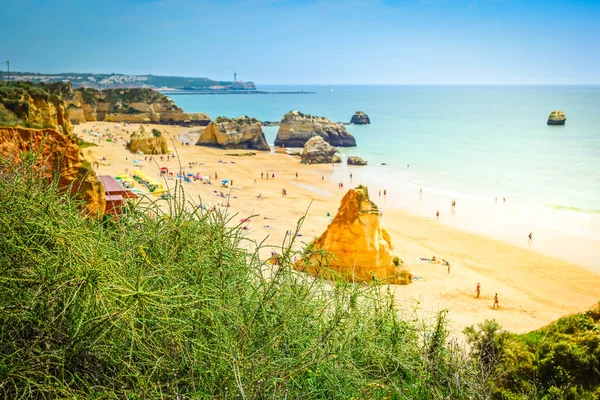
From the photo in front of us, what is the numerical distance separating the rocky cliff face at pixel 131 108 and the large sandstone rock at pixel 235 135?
26.9m

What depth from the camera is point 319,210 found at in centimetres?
3722

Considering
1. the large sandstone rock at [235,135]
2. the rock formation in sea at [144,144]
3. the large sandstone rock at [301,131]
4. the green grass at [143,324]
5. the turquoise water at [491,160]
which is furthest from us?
the large sandstone rock at [301,131]

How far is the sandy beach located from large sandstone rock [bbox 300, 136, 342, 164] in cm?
713

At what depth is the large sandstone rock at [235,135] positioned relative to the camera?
69375 millimetres

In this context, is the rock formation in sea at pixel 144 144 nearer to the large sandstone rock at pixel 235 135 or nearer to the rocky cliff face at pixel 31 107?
the large sandstone rock at pixel 235 135

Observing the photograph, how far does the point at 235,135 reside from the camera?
69375 mm

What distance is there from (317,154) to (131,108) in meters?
49.5

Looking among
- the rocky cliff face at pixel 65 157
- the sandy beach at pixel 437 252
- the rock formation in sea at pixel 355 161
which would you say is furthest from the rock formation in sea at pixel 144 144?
the rocky cliff face at pixel 65 157

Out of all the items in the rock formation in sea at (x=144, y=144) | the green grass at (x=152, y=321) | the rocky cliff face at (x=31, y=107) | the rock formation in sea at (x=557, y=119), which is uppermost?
the rock formation in sea at (x=557, y=119)

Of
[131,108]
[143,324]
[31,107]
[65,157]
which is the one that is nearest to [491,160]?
[31,107]

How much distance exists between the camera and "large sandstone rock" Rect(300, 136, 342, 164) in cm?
6022

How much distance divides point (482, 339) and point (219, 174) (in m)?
40.7

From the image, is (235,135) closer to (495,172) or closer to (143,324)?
(495,172)

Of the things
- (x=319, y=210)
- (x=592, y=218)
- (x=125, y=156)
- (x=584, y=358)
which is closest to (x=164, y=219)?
(x=584, y=358)
